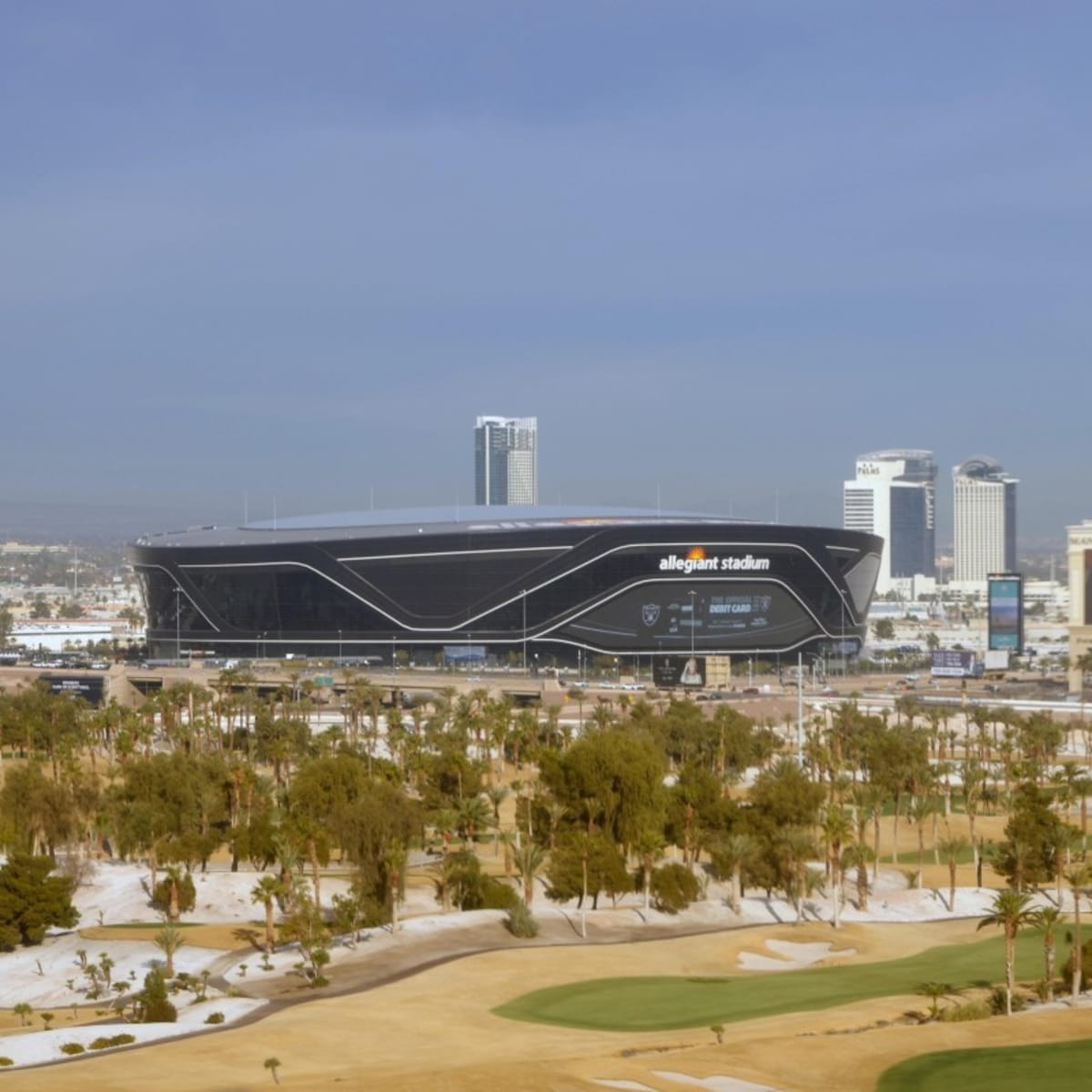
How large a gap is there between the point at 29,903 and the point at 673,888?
2179 centimetres

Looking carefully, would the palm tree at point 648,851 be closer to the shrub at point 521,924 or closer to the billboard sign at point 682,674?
the shrub at point 521,924

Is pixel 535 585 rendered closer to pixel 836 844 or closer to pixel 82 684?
pixel 82 684

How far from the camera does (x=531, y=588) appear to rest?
600ft

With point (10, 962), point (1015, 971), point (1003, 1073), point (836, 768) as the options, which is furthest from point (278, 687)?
point (1003, 1073)

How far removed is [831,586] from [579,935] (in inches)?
5291

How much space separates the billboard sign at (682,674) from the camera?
17138cm

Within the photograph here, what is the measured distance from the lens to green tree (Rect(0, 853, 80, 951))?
6095 cm

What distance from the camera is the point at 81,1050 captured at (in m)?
41.2

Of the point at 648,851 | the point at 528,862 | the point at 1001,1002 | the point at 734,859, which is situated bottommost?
the point at 1001,1002

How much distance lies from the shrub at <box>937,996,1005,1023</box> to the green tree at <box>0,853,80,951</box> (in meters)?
31.6

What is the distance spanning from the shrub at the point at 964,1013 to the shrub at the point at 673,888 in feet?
69.1

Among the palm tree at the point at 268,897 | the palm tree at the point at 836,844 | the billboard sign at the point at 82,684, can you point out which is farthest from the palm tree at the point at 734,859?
the billboard sign at the point at 82,684

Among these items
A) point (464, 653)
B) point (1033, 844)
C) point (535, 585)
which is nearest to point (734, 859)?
point (1033, 844)

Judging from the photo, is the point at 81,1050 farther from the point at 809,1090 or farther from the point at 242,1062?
the point at 809,1090
